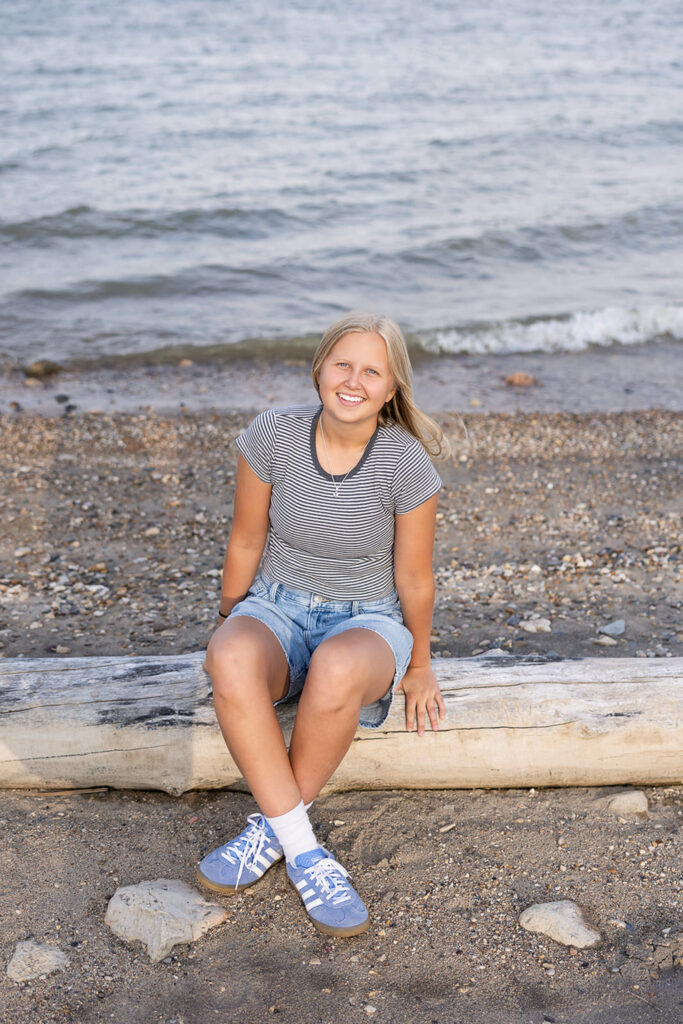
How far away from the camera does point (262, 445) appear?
135 inches

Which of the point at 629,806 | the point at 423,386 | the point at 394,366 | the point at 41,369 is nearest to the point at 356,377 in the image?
the point at 394,366

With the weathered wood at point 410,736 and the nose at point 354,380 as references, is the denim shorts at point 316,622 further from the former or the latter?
the nose at point 354,380

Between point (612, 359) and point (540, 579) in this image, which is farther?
point (612, 359)

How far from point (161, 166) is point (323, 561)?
14.5 meters

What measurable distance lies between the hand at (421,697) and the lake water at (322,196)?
7425 mm

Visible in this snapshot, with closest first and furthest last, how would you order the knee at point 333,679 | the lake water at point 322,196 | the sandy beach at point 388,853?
1. the sandy beach at point 388,853
2. the knee at point 333,679
3. the lake water at point 322,196

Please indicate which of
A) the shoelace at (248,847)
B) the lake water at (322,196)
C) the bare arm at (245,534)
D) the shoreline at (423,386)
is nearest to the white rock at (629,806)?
the shoelace at (248,847)

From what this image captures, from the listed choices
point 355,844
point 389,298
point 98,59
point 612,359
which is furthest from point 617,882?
point 98,59

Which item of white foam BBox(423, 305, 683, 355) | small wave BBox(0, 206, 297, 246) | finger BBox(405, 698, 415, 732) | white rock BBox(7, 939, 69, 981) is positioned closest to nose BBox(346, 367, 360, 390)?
finger BBox(405, 698, 415, 732)

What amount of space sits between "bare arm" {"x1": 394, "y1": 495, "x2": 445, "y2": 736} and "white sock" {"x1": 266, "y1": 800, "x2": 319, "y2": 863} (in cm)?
57

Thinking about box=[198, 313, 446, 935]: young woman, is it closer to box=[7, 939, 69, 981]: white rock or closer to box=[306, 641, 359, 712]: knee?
box=[306, 641, 359, 712]: knee

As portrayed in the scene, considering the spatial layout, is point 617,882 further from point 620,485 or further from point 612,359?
point 612,359

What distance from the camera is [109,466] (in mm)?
7020

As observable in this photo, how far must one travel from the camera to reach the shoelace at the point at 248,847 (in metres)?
3.11
